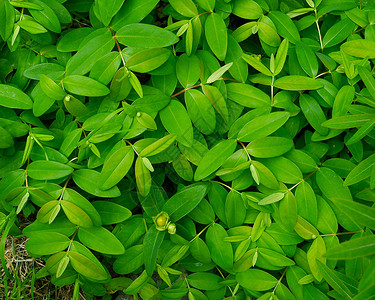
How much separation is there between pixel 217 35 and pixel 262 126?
410 millimetres

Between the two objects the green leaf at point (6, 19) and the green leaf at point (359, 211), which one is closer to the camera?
the green leaf at point (359, 211)

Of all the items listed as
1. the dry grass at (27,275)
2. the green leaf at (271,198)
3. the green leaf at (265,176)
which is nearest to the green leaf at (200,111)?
the green leaf at (265,176)

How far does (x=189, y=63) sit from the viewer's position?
1544 mm

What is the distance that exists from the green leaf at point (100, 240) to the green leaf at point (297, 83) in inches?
36.1

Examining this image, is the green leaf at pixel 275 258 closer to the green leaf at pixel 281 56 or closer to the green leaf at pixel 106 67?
the green leaf at pixel 281 56

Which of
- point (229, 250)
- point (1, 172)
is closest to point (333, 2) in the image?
point (229, 250)

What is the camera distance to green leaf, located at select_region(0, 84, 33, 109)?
1519mm

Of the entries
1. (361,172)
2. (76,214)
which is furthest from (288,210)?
(76,214)

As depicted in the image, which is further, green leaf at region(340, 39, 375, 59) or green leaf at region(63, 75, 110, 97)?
green leaf at region(340, 39, 375, 59)

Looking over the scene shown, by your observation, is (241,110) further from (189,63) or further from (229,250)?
(229,250)

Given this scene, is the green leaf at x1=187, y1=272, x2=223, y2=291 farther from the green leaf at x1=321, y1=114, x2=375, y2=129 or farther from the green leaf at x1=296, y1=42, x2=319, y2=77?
the green leaf at x1=296, y1=42, x2=319, y2=77

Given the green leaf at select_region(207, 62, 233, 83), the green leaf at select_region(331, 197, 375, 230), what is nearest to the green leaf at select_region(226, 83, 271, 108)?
the green leaf at select_region(207, 62, 233, 83)

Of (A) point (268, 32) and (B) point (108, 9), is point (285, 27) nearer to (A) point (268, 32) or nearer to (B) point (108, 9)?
(A) point (268, 32)

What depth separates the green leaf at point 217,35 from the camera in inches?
58.9
